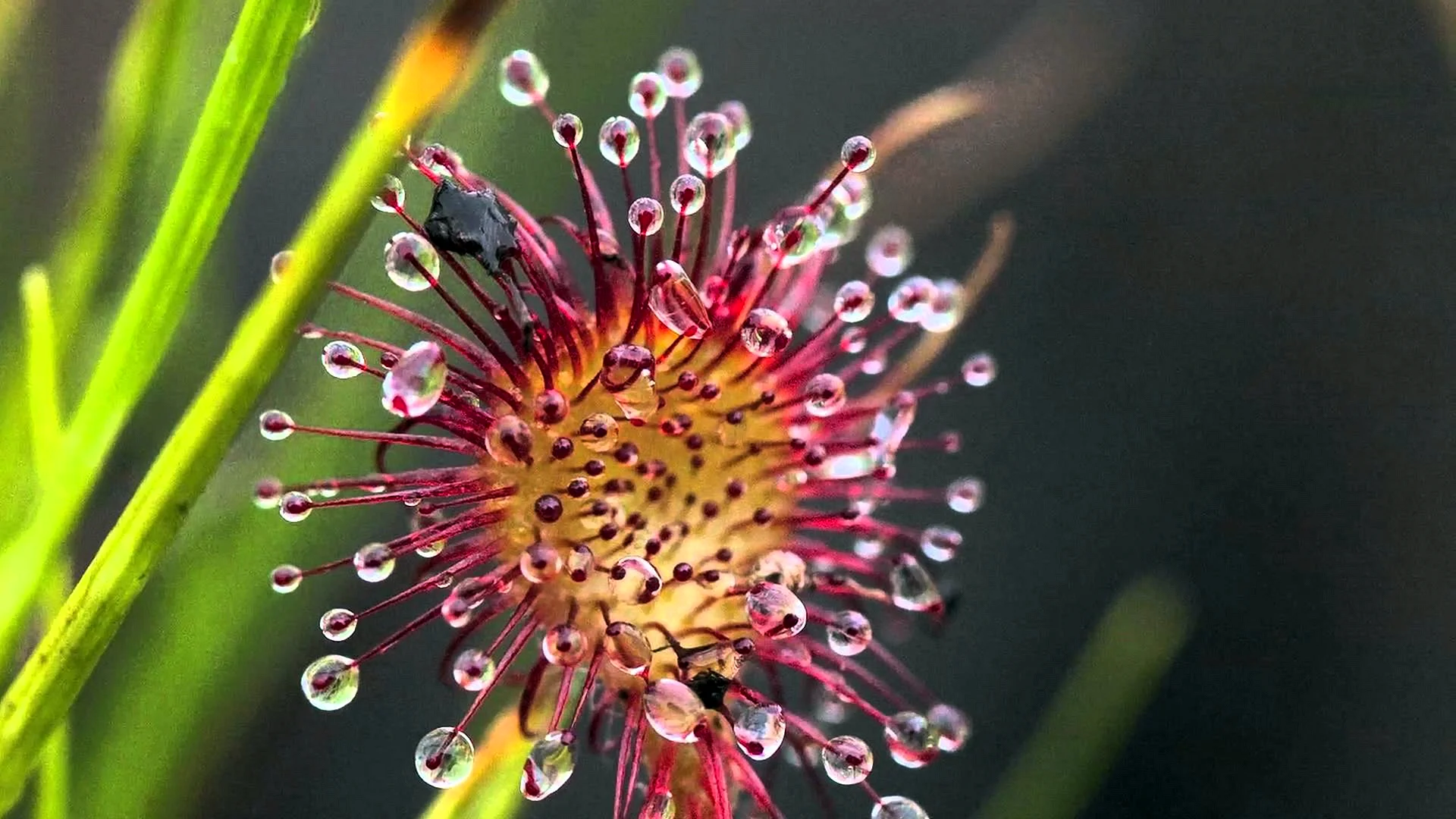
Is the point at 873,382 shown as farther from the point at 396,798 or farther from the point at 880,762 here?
the point at 396,798

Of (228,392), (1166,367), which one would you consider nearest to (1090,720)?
(1166,367)


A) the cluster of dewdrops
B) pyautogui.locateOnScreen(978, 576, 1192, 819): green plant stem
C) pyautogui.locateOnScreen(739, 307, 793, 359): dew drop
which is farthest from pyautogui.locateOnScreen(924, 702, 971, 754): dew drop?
pyautogui.locateOnScreen(978, 576, 1192, 819): green plant stem

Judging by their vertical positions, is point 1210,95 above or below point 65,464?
Result: above

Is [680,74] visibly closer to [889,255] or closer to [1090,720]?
[889,255]

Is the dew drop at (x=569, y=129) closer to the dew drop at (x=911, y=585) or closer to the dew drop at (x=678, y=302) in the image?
the dew drop at (x=678, y=302)

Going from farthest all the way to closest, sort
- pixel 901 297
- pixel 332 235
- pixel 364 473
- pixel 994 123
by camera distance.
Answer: pixel 994 123, pixel 364 473, pixel 901 297, pixel 332 235

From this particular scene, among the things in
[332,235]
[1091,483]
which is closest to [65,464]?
[332,235]

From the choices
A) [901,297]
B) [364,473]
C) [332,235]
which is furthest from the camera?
[364,473]
